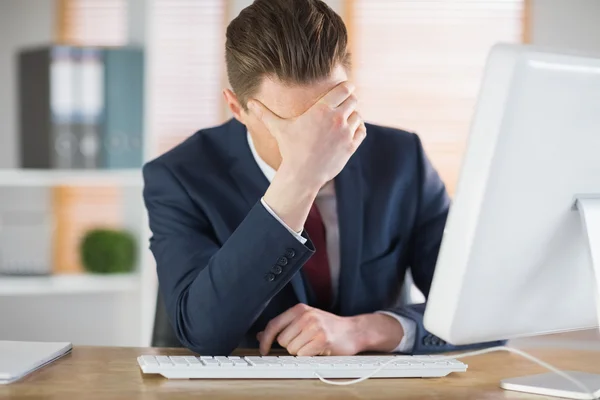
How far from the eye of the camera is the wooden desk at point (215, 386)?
119 cm

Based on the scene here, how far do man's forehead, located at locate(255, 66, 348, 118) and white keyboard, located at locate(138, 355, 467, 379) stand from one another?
0.51 metres

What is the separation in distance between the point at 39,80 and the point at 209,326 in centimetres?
179

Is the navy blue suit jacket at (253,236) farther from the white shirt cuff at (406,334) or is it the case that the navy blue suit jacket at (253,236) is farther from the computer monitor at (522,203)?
the computer monitor at (522,203)

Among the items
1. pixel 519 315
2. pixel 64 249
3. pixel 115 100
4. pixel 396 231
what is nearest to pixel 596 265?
pixel 519 315

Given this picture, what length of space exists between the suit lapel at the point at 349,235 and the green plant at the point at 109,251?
1.45 m

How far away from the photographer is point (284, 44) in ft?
5.59

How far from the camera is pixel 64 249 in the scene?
3742mm

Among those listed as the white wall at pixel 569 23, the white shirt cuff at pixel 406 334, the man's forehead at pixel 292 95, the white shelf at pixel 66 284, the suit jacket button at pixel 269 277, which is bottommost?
the white shelf at pixel 66 284

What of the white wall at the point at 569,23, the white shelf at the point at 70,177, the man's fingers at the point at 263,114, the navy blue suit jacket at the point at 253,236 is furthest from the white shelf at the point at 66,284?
the white wall at the point at 569,23

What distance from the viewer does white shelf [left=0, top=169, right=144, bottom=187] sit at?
9.84 ft

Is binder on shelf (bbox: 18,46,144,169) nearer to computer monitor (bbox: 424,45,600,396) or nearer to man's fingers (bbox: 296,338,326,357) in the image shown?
man's fingers (bbox: 296,338,326,357)

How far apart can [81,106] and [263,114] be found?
1.56 metres

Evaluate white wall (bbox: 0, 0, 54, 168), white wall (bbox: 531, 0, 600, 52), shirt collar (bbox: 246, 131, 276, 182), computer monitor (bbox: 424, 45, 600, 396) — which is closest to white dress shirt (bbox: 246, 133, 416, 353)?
shirt collar (bbox: 246, 131, 276, 182)

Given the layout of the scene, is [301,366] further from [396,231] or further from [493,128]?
[396,231]
